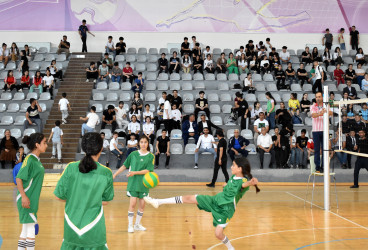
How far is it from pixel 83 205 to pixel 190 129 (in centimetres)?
1258

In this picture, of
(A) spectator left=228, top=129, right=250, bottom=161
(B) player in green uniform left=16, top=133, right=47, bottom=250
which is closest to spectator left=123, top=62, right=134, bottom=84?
(A) spectator left=228, top=129, right=250, bottom=161

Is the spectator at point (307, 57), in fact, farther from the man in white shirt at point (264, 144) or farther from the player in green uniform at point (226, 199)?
the player in green uniform at point (226, 199)

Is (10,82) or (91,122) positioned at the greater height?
(10,82)

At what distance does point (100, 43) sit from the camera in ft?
77.6

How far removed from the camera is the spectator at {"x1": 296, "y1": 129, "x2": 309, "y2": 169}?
52.4 ft

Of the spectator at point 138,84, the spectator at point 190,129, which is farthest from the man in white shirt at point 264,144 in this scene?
the spectator at point 138,84

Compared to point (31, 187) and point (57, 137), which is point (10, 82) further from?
point (31, 187)

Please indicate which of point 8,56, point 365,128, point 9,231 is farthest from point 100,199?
point 8,56

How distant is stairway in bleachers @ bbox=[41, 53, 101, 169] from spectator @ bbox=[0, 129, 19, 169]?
101 centimetres

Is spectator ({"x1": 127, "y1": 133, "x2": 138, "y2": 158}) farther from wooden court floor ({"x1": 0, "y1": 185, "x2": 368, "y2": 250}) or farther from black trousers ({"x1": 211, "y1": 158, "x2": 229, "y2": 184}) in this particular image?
wooden court floor ({"x1": 0, "y1": 185, "x2": 368, "y2": 250})

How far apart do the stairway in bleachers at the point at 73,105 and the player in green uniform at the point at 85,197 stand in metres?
12.2

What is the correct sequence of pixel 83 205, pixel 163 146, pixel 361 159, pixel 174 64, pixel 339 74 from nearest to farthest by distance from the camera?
1. pixel 83 205
2. pixel 361 159
3. pixel 163 146
4. pixel 339 74
5. pixel 174 64

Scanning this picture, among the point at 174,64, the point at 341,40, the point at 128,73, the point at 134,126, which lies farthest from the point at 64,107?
the point at 341,40

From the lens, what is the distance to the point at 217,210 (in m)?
6.43
